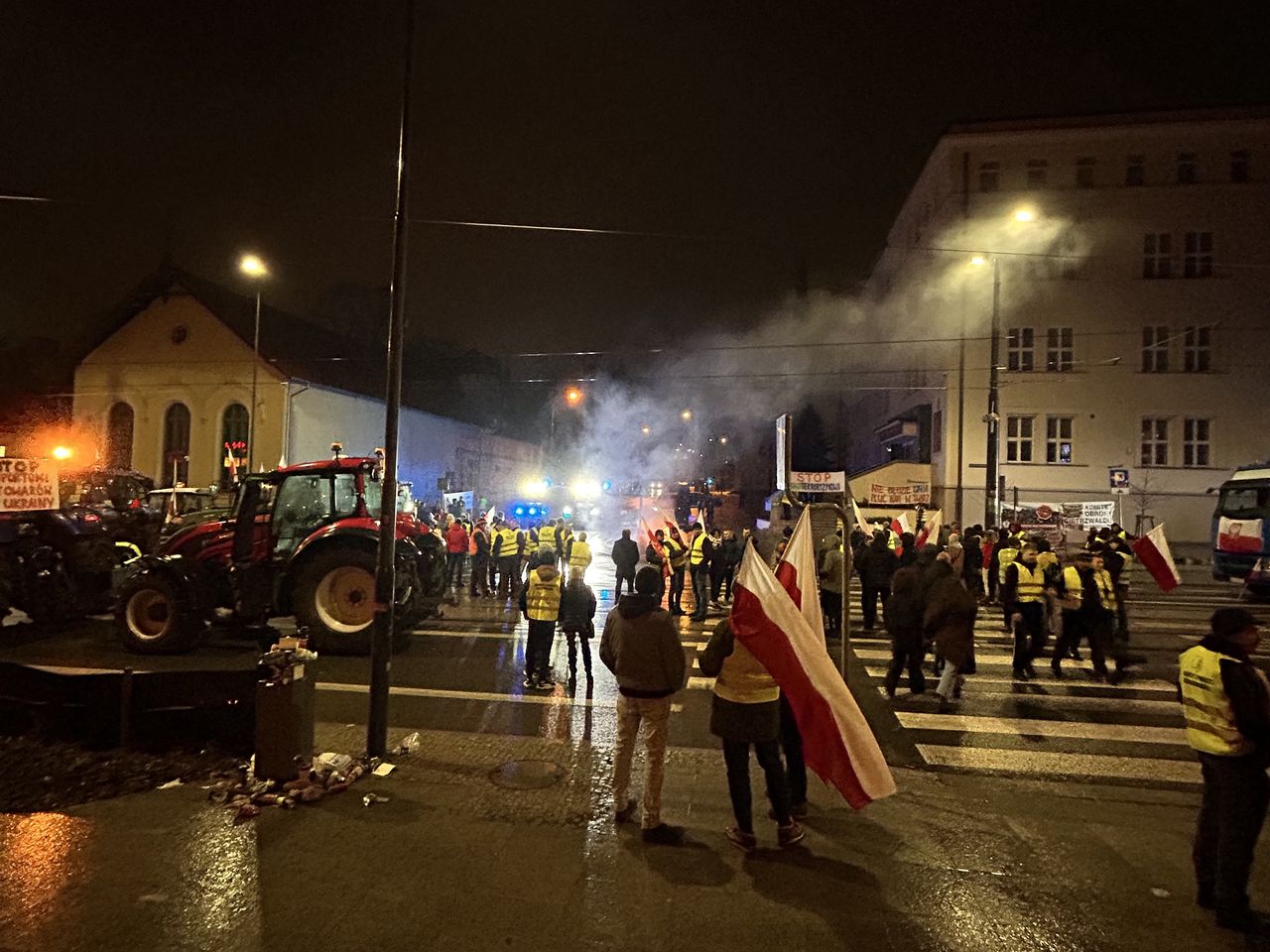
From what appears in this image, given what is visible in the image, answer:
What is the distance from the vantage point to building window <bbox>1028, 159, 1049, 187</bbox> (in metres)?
28.8

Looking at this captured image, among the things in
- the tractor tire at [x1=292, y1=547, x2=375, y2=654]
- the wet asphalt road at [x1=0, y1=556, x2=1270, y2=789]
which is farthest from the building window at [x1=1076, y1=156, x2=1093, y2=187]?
the tractor tire at [x1=292, y1=547, x2=375, y2=654]

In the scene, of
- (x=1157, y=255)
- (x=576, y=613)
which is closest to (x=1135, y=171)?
(x=1157, y=255)

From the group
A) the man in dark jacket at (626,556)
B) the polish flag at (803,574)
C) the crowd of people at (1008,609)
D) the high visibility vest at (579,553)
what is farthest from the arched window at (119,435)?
the polish flag at (803,574)

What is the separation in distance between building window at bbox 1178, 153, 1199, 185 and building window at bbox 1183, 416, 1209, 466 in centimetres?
875

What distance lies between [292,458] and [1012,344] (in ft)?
90.7

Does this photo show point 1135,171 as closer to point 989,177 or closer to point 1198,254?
point 1198,254

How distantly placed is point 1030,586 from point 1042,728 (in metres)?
2.35

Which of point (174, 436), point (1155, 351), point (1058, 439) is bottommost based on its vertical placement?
point (174, 436)

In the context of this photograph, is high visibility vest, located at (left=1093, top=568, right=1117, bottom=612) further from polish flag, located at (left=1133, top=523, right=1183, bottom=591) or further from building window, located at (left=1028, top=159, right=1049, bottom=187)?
building window, located at (left=1028, top=159, right=1049, bottom=187)

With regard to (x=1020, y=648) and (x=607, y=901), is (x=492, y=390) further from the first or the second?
(x=607, y=901)

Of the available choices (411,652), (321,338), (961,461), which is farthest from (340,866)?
(321,338)

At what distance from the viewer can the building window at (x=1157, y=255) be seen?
28.2m

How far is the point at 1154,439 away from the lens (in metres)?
28.4

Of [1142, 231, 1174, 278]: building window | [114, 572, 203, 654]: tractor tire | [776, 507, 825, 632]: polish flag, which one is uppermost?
[1142, 231, 1174, 278]: building window
